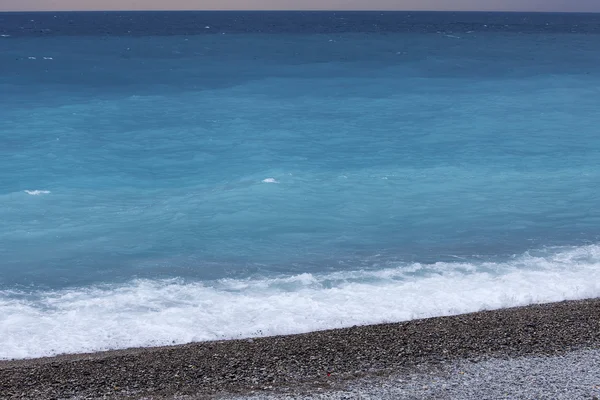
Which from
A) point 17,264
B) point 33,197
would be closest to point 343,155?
point 33,197

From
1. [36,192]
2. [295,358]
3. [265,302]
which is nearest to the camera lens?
[295,358]

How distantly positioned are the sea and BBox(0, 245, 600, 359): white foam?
43mm

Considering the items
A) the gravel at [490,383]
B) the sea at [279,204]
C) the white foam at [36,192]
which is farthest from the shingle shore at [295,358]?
the white foam at [36,192]

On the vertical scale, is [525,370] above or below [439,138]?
above

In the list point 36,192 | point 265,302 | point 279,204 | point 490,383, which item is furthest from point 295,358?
point 36,192

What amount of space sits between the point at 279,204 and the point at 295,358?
8733 mm

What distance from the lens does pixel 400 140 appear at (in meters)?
24.5

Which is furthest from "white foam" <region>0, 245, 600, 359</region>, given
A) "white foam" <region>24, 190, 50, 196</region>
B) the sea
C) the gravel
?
"white foam" <region>24, 190, 50, 196</region>

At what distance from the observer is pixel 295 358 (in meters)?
8.34

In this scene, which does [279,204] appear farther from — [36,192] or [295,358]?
[295,358]

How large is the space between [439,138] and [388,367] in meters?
18.0

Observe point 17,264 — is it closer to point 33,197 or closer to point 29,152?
point 33,197

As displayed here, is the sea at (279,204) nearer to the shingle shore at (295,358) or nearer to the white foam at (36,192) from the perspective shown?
the white foam at (36,192)

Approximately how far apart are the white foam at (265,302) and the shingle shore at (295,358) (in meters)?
0.59
